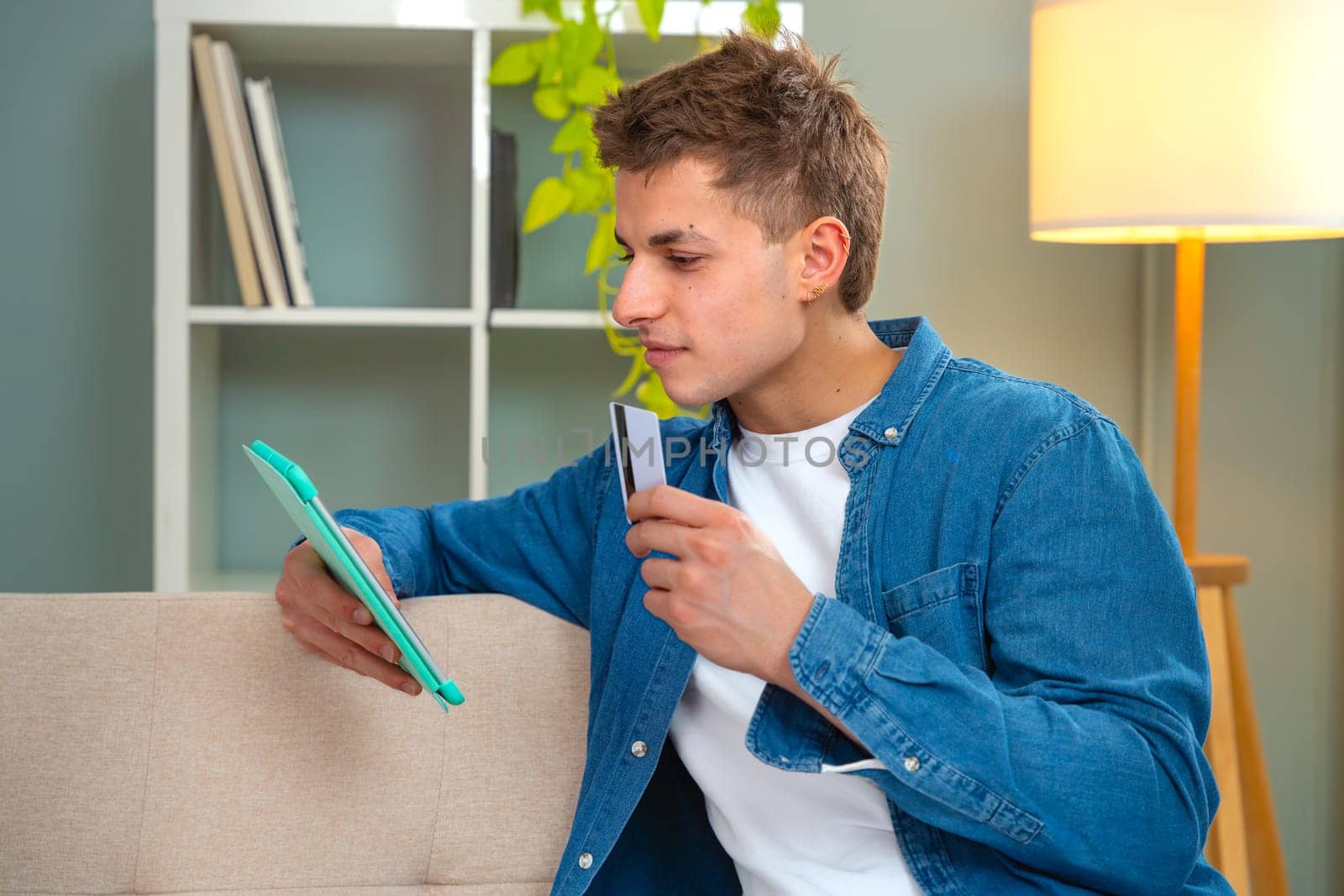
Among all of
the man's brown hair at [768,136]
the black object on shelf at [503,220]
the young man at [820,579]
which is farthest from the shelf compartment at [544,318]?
the man's brown hair at [768,136]

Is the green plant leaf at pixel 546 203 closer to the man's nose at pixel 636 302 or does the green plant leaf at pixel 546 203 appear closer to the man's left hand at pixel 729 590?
the man's nose at pixel 636 302

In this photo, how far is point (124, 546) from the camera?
2.16 meters

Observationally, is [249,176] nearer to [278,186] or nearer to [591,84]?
[278,186]

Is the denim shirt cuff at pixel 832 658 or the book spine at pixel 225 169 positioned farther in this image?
the book spine at pixel 225 169

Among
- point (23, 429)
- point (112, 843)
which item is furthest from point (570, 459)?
point (112, 843)

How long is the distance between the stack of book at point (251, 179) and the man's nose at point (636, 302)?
0.95 metres

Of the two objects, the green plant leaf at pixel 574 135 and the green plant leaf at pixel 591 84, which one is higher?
the green plant leaf at pixel 591 84

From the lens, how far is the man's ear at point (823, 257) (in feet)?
3.72

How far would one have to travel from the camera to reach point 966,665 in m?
0.94

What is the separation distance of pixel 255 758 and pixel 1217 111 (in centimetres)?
139

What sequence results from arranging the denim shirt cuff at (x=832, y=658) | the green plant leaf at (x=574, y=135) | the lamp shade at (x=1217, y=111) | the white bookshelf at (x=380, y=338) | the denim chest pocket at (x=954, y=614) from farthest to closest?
the white bookshelf at (x=380, y=338) < the green plant leaf at (x=574, y=135) < the lamp shade at (x=1217, y=111) < the denim chest pocket at (x=954, y=614) < the denim shirt cuff at (x=832, y=658)

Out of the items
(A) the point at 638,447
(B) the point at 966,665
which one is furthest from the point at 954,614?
(A) the point at 638,447

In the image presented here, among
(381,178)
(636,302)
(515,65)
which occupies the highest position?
(515,65)

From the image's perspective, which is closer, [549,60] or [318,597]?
[318,597]
